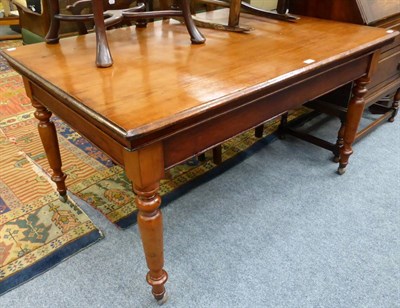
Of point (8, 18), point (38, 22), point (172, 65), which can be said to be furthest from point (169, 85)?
point (8, 18)

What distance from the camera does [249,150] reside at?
2104 millimetres

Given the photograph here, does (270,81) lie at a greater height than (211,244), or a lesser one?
greater

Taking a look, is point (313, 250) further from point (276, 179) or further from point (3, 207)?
point (3, 207)

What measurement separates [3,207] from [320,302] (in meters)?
1.39

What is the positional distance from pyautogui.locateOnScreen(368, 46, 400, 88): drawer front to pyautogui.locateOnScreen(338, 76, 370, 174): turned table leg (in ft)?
0.95

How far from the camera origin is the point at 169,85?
1032 mm

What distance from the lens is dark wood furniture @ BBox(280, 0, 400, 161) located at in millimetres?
1765

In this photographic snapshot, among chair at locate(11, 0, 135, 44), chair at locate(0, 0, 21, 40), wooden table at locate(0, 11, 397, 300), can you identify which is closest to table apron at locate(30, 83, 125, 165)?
wooden table at locate(0, 11, 397, 300)

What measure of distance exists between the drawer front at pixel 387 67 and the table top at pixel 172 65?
335 millimetres

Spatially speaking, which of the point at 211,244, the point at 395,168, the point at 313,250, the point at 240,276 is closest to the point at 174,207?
the point at 211,244

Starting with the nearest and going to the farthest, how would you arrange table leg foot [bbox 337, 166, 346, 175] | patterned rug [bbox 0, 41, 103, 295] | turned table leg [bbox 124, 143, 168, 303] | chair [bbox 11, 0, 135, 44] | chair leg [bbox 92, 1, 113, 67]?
1. turned table leg [bbox 124, 143, 168, 303]
2. chair leg [bbox 92, 1, 113, 67]
3. patterned rug [bbox 0, 41, 103, 295]
4. table leg foot [bbox 337, 166, 346, 175]
5. chair [bbox 11, 0, 135, 44]

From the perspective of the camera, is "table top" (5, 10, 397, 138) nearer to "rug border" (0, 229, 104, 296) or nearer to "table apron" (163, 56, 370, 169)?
"table apron" (163, 56, 370, 169)

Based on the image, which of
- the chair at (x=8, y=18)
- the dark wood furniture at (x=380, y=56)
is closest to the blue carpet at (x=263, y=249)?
the dark wood furniture at (x=380, y=56)

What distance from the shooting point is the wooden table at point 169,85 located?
0.91 m
